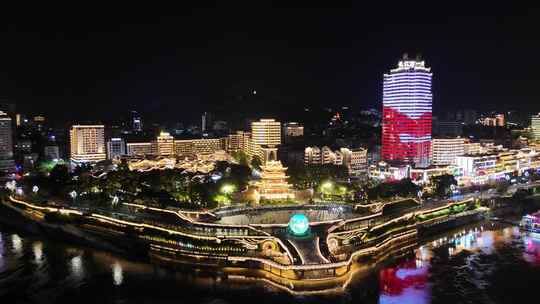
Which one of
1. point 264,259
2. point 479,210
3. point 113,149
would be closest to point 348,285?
point 264,259

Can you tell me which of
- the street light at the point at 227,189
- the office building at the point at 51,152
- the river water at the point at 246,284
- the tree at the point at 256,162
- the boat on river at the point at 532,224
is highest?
the office building at the point at 51,152

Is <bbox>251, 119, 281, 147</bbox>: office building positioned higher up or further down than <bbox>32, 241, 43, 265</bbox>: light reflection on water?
higher up

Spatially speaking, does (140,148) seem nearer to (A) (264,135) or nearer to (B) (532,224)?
(A) (264,135)

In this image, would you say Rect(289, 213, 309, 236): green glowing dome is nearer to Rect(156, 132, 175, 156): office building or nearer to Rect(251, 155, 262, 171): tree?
Rect(251, 155, 262, 171): tree

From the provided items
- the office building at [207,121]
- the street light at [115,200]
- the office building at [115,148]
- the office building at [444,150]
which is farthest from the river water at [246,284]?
the office building at [207,121]

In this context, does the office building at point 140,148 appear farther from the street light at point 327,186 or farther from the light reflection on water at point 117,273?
the light reflection on water at point 117,273

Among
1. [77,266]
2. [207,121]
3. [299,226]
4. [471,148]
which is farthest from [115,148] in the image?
[471,148]

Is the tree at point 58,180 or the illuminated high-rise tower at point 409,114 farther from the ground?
the illuminated high-rise tower at point 409,114

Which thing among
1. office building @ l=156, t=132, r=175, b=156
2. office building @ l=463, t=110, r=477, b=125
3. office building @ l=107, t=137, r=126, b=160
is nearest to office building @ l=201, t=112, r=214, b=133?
office building @ l=156, t=132, r=175, b=156
